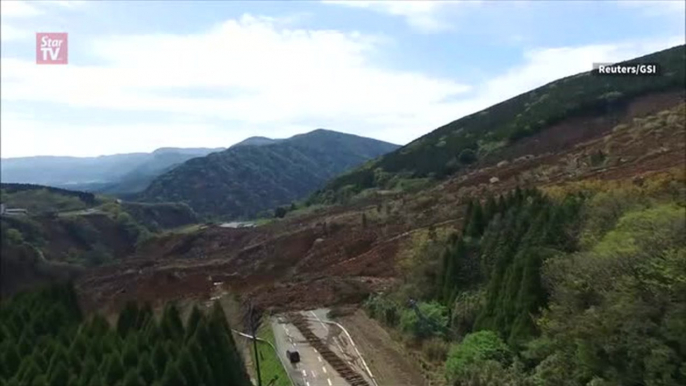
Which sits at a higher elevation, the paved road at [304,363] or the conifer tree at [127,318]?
the conifer tree at [127,318]

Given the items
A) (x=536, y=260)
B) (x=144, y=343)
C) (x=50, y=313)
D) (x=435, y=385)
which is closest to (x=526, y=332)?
(x=536, y=260)

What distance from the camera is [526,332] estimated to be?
25641 millimetres

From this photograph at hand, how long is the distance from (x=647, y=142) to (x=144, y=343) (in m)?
55.6

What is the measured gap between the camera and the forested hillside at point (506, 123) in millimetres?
105375

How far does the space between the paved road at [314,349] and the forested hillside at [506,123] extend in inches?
2417

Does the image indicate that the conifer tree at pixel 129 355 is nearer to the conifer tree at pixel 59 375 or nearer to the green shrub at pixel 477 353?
the conifer tree at pixel 59 375

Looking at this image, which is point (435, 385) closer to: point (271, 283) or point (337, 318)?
point (337, 318)

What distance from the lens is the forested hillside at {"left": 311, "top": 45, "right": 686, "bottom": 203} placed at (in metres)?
105

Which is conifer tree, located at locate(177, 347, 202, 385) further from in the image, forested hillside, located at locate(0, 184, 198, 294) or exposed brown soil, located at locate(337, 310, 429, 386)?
exposed brown soil, located at locate(337, 310, 429, 386)

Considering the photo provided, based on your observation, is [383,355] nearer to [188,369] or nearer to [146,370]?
[188,369]

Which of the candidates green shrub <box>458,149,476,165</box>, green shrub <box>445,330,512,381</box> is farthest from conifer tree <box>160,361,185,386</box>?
green shrub <box>458,149,476,165</box>

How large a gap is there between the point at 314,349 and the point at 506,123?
9614 cm

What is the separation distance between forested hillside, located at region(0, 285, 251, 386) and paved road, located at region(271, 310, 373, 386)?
20.9 ft

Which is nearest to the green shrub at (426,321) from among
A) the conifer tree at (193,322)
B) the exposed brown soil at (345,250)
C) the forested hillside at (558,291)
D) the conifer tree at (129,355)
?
the forested hillside at (558,291)
